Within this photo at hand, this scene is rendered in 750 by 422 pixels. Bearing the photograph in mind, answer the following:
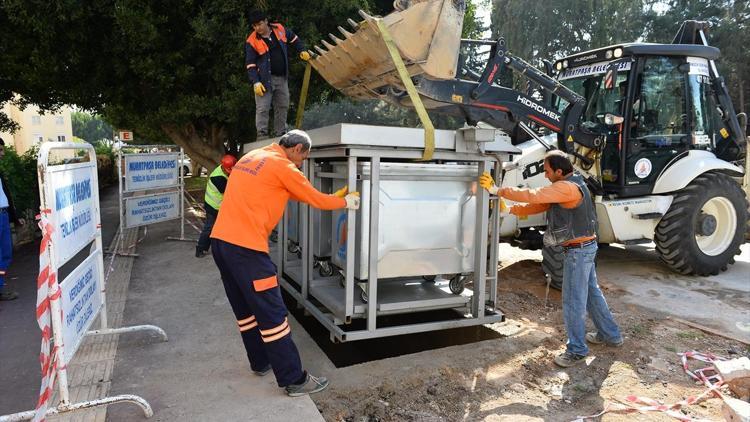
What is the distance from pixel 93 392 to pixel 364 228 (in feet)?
7.05

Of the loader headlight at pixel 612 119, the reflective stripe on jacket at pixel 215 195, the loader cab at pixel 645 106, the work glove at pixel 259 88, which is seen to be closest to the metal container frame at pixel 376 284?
the work glove at pixel 259 88

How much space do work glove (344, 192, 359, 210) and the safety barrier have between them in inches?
69.3

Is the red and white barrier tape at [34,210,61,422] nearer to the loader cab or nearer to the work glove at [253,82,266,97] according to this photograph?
the work glove at [253,82,266,97]

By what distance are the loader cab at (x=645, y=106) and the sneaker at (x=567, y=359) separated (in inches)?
121

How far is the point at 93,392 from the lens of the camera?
10.9ft

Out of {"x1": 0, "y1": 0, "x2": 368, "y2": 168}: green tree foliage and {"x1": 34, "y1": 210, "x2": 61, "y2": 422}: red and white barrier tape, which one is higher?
{"x1": 0, "y1": 0, "x2": 368, "y2": 168}: green tree foliage

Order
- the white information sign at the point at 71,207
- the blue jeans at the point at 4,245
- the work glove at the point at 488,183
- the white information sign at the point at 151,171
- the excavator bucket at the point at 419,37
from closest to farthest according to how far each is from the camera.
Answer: the white information sign at the point at 71,207 → the work glove at the point at 488,183 → the excavator bucket at the point at 419,37 → the blue jeans at the point at 4,245 → the white information sign at the point at 151,171

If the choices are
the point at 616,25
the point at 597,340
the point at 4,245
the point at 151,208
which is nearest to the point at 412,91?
the point at 597,340

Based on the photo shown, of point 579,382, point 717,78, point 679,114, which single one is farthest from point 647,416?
point 717,78

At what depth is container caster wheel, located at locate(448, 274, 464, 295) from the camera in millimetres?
4141

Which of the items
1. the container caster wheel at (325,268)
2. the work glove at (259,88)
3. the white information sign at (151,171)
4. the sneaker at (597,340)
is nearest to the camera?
the sneaker at (597,340)

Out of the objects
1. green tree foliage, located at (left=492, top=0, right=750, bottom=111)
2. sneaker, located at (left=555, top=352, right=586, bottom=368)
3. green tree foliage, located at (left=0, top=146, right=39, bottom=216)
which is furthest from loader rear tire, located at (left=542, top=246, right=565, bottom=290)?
green tree foliage, located at (left=492, top=0, right=750, bottom=111)

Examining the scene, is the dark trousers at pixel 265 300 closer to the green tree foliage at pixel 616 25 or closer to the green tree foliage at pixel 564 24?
the green tree foliage at pixel 564 24

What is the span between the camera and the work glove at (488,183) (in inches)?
150
